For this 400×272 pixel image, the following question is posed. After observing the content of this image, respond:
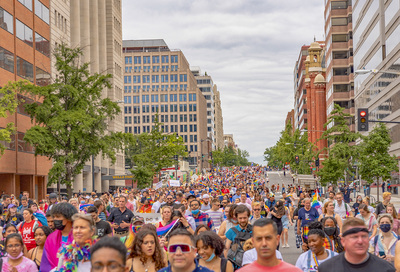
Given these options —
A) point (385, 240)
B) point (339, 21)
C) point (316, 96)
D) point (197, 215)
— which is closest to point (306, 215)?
point (197, 215)

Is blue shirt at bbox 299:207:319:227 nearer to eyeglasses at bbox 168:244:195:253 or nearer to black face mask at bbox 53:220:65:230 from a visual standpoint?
black face mask at bbox 53:220:65:230

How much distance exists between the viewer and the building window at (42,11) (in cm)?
5319

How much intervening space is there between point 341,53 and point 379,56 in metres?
35.0

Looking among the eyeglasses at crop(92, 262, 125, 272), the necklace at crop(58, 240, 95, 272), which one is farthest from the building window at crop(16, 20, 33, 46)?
the eyeglasses at crop(92, 262, 125, 272)

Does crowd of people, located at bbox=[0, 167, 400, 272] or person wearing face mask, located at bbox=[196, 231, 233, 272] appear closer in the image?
crowd of people, located at bbox=[0, 167, 400, 272]

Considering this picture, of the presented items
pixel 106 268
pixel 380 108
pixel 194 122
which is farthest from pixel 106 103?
pixel 194 122

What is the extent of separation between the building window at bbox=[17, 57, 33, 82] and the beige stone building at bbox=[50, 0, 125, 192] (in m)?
6.20

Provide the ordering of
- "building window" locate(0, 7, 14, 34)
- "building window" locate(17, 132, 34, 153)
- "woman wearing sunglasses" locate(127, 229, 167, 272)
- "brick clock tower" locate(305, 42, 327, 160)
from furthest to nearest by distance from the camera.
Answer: "brick clock tower" locate(305, 42, 327, 160) → "building window" locate(17, 132, 34, 153) → "building window" locate(0, 7, 14, 34) → "woman wearing sunglasses" locate(127, 229, 167, 272)

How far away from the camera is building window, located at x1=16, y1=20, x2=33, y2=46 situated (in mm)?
49128

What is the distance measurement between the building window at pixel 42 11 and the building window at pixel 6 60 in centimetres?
708

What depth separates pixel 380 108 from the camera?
66.8m

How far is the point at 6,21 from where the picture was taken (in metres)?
46.5

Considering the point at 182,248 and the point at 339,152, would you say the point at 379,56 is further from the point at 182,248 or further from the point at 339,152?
the point at 182,248

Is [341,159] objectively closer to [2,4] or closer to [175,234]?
[2,4]
